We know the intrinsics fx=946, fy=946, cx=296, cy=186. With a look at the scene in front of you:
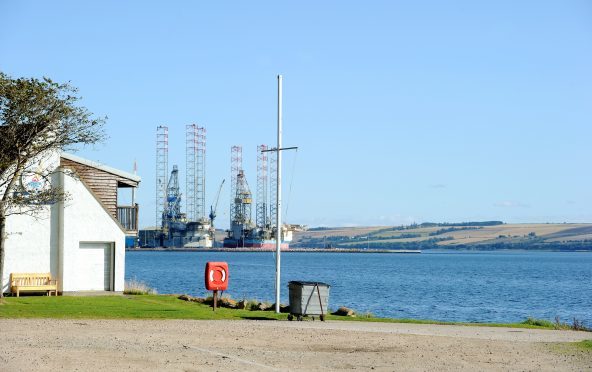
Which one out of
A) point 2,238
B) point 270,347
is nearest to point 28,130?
point 2,238

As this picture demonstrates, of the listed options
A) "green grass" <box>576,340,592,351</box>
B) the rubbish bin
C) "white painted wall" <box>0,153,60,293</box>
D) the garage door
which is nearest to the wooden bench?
"white painted wall" <box>0,153,60,293</box>

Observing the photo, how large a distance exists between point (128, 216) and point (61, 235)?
481cm

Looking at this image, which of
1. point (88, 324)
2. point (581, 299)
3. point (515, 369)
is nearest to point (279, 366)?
point (515, 369)

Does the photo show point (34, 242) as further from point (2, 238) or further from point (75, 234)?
point (2, 238)

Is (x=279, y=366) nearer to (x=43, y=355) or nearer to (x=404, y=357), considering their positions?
(x=404, y=357)

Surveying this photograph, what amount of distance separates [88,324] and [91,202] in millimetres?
11881

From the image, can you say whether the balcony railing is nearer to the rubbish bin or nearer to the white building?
the white building

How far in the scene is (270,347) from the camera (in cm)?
2061

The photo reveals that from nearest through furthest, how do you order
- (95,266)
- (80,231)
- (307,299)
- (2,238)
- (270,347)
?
(270,347) → (307,299) → (2,238) → (80,231) → (95,266)

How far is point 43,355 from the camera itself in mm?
18047

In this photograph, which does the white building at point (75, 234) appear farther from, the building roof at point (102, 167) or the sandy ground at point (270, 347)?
the sandy ground at point (270, 347)

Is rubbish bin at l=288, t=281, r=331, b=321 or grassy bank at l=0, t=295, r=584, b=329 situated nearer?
grassy bank at l=0, t=295, r=584, b=329

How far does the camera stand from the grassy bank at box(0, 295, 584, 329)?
92.5 feet

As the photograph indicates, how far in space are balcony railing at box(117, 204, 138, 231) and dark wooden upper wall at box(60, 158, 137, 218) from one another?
5.35 ft
